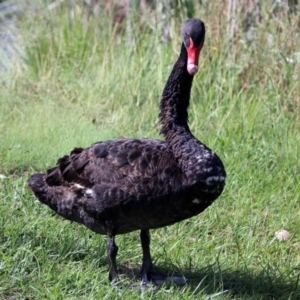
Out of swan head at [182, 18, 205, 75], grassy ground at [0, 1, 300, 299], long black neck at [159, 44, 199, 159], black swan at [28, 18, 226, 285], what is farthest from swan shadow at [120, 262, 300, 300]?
swan head at [182, 18, 205, 75]

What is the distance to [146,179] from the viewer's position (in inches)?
163

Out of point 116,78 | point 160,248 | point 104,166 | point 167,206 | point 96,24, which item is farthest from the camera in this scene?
point 96,24

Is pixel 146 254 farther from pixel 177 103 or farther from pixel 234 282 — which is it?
pixel 177 103

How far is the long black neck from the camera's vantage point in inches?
175

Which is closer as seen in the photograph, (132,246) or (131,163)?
(131,163)

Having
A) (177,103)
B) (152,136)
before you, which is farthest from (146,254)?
(152,136)

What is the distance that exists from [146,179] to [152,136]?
2358 mm

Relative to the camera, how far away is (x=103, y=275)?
14.2 feet

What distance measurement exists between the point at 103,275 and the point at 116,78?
10.7 ft

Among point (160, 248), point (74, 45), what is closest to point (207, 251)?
point (160, 248)

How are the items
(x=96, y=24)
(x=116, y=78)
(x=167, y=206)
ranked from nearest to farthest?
(x=167, y=206), (x=116, y=78), (x=96, y=24)

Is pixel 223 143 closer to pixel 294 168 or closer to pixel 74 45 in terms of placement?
pixel 294 168

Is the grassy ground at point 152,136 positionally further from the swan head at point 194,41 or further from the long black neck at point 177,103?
the swan head at point 194,41

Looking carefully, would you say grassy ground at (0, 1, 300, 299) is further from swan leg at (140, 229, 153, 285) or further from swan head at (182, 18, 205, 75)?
swan head at (182, 18, 205, 75)
